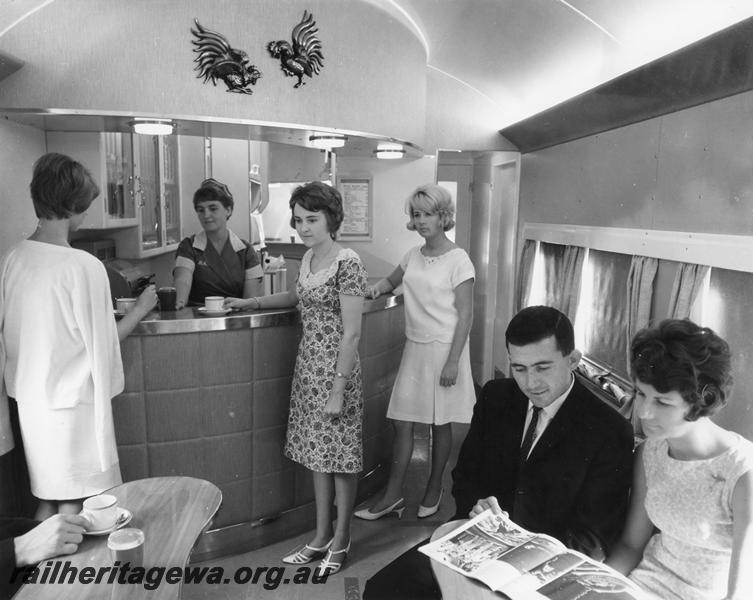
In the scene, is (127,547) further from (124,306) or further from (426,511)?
(426,511)

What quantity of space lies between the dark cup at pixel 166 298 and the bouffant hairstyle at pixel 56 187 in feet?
2.05

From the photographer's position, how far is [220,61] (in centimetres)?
262

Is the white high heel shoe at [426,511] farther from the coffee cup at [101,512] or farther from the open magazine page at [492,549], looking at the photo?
the coffee cup at [101,512]

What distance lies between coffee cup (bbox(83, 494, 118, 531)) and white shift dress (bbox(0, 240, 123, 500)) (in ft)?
2.11

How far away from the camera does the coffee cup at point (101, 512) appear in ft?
4.30

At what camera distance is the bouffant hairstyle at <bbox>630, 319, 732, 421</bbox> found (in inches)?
50.7

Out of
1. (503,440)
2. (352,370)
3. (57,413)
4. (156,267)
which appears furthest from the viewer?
(156,267)

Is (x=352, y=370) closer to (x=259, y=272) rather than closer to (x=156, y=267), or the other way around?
(x=259, y=272)

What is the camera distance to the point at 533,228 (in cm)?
369

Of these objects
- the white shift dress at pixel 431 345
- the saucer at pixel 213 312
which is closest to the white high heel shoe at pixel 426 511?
the white shift dress at pixel 431 345

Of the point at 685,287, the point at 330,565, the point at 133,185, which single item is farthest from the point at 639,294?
the point at 133,185

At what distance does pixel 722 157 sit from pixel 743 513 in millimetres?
1191

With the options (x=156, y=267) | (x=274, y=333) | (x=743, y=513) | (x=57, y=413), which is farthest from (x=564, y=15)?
(x=156, y=267)

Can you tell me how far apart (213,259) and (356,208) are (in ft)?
5.11
